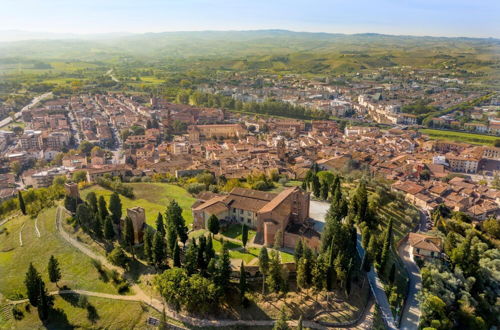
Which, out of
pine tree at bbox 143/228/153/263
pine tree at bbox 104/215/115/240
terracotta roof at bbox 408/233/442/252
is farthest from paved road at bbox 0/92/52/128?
terracotta roof at bbox 408/233/442/252

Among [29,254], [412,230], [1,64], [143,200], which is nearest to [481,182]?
[412,230]

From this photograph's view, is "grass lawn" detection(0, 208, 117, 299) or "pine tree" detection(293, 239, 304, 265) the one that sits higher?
"pine tree" detection(293, 239, 304, 265)

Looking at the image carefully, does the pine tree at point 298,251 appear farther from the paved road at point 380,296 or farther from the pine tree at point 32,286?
the pine tree at point 32,286

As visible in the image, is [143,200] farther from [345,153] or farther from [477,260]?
[345,153]

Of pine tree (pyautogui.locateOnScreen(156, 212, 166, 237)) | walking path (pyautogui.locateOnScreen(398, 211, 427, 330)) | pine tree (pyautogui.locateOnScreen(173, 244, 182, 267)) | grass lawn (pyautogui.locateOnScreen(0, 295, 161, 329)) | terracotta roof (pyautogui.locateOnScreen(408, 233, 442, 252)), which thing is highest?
pine tree (pyautogui.locateOnScreen(156, 212, 166, 237))

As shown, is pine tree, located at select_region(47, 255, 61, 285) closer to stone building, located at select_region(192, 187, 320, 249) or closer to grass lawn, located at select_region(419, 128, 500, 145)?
stone building, located at select_region(192, 187, 320, 249)

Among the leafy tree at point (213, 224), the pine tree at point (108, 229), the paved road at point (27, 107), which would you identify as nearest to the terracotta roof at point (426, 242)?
the leafy tree at point (213, 224)

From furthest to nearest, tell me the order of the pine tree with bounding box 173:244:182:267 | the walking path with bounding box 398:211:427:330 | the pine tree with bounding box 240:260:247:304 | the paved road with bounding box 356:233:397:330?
the pine tree with bounding box 173:244:182:267 → the walking path with bounding box 398:211:427:330 → the paved road with bounding box 356:233:397:330 → the pine tree with bounding box 240:260:247:304
